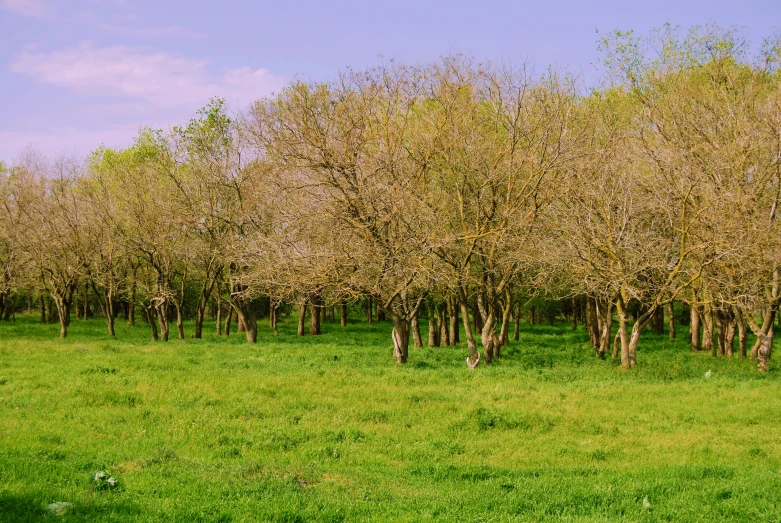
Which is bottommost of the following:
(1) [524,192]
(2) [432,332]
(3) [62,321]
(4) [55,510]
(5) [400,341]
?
(4) [55,510]

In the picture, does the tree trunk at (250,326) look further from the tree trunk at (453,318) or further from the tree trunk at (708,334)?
the tree trunk at (708,334)

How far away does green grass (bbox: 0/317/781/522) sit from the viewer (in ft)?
28.9

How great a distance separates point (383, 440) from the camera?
1335 centimetres

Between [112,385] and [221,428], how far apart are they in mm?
5600

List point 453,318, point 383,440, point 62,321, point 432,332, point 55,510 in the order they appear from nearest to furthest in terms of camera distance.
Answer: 1. point 55,510
2. point 383,440
3. point 453,318
4. point 432,332
5. point 62,321

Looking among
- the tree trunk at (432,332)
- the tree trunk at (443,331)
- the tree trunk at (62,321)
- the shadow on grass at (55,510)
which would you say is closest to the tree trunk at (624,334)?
the tree trunk at (432,332)

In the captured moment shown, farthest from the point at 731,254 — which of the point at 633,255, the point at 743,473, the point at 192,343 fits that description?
the point at 192,343

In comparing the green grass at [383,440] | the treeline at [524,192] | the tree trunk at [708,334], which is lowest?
the green grass at [383,440]

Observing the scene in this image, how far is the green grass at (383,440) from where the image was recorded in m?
8.81

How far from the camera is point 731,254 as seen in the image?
20.9 metres

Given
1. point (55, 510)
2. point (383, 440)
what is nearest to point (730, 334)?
point (383, 440)

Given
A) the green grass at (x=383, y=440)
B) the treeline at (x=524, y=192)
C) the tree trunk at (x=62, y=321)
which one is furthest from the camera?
the tree trunk at (x=62, y=321)

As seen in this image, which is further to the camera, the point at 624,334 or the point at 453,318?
the point at 453,318

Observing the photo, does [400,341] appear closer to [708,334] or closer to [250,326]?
[250,326]
